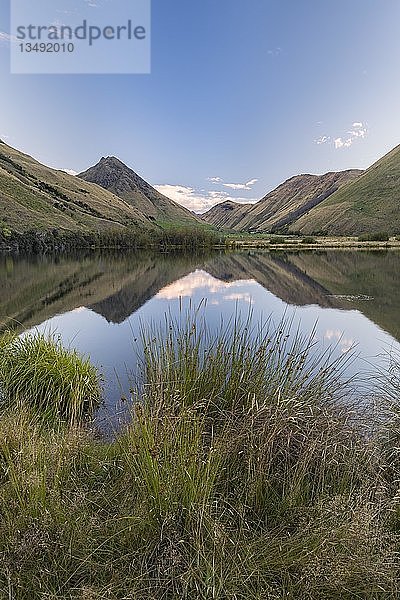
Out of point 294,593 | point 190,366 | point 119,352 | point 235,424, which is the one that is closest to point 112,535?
point 294,593

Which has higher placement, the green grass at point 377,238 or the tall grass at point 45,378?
the green grass at point 377,238

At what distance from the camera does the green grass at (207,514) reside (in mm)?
2887

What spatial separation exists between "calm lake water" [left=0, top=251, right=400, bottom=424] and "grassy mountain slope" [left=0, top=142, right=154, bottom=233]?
50229 mm

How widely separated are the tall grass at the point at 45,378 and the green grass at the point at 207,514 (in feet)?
7.66

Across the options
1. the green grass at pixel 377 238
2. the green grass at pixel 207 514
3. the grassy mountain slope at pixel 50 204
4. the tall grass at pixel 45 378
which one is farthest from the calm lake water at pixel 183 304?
the green grass at pixel 377 238

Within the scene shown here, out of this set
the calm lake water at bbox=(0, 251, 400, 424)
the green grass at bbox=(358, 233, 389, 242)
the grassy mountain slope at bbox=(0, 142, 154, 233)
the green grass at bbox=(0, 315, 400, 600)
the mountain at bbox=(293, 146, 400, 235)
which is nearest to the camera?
the green grass at bbox=(0, 315, 400, 600)

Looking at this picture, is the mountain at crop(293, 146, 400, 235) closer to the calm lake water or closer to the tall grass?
the calm lake water

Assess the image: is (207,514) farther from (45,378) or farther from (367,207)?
(367,207)

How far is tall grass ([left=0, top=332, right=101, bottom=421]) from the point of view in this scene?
7.25 meters

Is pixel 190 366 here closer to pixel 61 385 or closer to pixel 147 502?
pixel 147 502

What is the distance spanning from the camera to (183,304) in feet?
68.7

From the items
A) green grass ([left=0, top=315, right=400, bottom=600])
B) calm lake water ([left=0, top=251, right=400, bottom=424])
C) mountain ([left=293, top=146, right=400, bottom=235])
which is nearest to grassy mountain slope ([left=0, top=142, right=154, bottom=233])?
calm lake water ([left=0, top=251, right=400, bottom=424])

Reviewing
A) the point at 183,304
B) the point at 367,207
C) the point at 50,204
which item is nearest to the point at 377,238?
the point at 367,207

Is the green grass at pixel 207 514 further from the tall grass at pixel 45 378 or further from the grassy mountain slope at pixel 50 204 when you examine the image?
the grassy mountain slope at pixel 50 204
